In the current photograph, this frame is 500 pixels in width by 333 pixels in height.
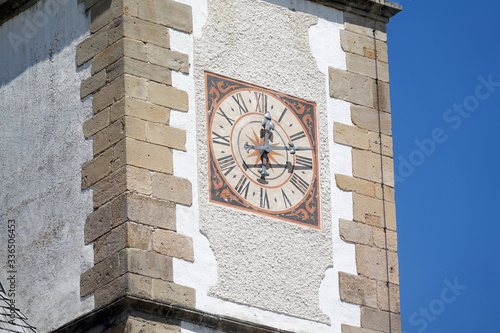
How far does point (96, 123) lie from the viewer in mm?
18359

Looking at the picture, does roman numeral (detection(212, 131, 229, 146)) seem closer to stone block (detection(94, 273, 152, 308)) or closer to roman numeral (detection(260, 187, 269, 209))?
roman numeral (detection(260, 187, 269, 209))

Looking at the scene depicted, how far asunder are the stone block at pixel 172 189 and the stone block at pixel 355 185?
1823 mm

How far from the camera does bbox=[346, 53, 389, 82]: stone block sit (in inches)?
785

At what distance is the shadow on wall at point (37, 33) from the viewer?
19125 millimetres

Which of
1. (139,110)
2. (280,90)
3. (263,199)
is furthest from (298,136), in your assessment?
(139,110)

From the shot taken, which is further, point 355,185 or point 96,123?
point 355,185

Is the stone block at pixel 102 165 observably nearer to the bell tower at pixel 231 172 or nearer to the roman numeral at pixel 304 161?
the bell tower at pixel 231 172

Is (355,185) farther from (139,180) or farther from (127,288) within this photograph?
(127,288)

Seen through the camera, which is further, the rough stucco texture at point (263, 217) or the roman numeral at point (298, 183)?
the roman numeral at point (298, 183)

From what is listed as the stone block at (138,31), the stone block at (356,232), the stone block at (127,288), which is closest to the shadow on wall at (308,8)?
the stone block at (138,31)

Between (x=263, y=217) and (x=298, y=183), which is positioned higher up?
(x=298, y=183)

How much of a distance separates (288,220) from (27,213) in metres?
2.51

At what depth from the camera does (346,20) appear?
65.9 ft

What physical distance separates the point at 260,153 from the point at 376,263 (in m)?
1.63
